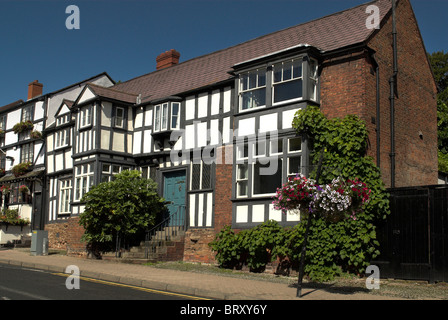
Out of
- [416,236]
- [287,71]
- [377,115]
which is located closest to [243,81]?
[287,71]

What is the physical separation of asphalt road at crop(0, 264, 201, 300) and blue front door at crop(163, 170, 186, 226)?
6.54m

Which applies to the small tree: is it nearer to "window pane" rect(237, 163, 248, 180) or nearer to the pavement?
the pavement

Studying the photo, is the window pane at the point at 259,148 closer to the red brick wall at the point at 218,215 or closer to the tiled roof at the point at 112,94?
the red brick wall at the point at 218,215

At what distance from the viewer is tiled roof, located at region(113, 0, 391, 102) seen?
16547 mm

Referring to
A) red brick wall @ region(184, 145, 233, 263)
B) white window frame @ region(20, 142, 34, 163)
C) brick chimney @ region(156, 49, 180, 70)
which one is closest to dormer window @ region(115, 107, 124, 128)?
brick chimney @ region(156, 49, 180, 70)

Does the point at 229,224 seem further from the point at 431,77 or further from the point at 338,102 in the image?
the point at 431,77

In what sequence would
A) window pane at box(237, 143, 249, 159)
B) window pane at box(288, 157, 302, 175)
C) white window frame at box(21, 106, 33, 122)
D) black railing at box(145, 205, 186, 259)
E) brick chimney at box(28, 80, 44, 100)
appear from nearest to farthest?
window pane at box(288, 157, 302, 175)
window pane at box(237, 143, 249, 159)
black railing at box(145, 205, 186, 259)
white window frame at box(21, 106, 33, 122)
brick chimney at box(28, 80, 44, 100)

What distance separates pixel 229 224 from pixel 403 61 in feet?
27.2

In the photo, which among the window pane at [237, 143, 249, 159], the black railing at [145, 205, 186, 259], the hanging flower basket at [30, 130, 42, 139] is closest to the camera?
the window pane at [237, 143, 249, 159]

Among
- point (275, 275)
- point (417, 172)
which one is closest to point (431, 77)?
point (417, 172)

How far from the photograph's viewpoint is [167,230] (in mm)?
19797

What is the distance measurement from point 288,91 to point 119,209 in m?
7.98

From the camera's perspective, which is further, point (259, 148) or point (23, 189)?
point (23, 189)

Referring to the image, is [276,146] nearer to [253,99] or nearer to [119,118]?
[253,99]
